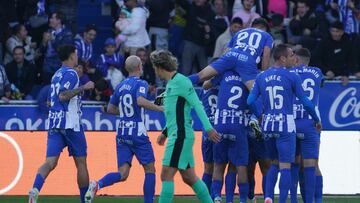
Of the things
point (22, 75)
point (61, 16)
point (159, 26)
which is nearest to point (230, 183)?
point (22, 75)

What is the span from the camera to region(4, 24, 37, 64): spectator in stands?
977 inches

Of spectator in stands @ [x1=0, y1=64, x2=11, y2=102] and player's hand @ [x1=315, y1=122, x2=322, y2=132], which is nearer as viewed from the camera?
player's hand @ [x1=315, y1=122, x2=322, y2=132]

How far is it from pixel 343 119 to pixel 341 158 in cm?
372

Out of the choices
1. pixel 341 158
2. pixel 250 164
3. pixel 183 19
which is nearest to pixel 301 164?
pixel 250 164

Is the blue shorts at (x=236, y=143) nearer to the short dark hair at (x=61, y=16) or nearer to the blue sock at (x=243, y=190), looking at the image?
the blue sock at (x=243, y=190)

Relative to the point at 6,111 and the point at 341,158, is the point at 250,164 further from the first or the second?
the point at 6,111

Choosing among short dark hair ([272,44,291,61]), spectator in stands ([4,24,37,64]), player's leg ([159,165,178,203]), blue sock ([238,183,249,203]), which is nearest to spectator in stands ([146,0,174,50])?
spectator in stands ([4,24,37,64])

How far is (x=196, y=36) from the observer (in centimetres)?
2528

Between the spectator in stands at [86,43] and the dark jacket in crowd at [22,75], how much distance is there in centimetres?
104

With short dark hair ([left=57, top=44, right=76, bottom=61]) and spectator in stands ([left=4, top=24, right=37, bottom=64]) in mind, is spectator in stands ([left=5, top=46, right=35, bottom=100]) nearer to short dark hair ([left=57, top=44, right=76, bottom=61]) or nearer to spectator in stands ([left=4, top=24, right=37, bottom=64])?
spectator in stands ([left=4, top=24, right=37, bottom=64])

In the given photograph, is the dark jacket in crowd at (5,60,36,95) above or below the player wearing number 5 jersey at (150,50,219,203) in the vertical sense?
above

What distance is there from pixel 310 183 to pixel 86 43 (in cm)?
928

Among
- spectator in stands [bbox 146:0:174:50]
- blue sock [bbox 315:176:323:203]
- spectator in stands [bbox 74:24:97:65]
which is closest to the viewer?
blue sock [bbox 315:176:323:203]

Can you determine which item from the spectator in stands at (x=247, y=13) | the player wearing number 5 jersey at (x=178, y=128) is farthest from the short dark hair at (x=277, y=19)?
the player wearing number 5 jersey at (x=178, y=128)
